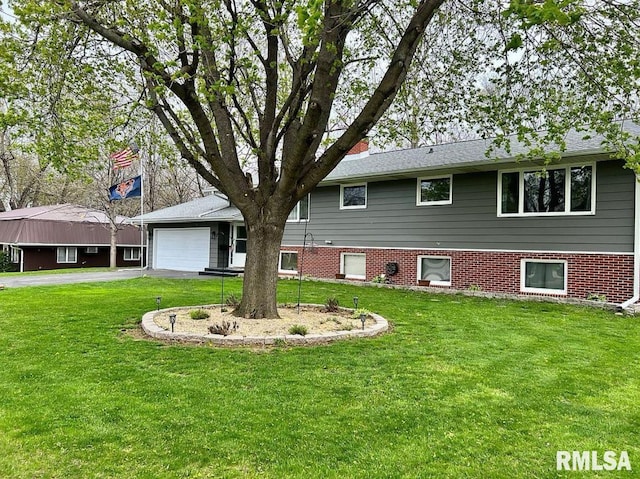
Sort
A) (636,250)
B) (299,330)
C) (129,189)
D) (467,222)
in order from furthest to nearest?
(129,189), (467,222), (636,250), (299,330)

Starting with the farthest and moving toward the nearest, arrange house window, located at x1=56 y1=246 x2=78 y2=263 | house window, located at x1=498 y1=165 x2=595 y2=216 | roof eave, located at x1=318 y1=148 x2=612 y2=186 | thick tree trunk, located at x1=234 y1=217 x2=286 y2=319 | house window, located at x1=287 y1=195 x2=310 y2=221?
house window, located at x1=56 y1=246 x2=78 y2=263
house window, located at x1=287 y1=195 x2=310 y2=221
house window, located at x1=498 y1=165 x2=595 y2=216
roof eave, located at x1=318 y1=148 x2=612 y2=186
thick tree trunk, located at x1=234 y1=217 x2=286 y2=319

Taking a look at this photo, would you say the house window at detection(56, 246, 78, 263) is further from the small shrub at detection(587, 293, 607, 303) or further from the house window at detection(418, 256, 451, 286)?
the small shrub at detection(587, 293, 607, 303)

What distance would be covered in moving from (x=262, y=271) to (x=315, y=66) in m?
3.35

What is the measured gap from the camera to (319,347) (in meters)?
5.70

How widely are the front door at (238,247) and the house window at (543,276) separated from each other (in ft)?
36.0

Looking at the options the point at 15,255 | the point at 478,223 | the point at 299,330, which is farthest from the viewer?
the point at 15,255

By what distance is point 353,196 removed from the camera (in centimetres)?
1455

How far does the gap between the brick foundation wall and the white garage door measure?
5786 millimetres

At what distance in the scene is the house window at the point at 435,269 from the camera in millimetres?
12391

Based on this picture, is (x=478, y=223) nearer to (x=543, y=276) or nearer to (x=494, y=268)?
(x=494, y=268)

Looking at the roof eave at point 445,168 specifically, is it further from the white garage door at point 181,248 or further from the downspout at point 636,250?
the white garage door at point 181,248

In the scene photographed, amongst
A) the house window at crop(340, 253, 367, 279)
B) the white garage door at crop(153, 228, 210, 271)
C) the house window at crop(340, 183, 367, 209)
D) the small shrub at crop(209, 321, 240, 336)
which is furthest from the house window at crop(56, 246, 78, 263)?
the small shrub at crop(209, 321, 240, 336)

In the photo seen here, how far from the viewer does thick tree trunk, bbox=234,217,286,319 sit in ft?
23.1

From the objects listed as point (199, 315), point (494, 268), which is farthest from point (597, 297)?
point (199, 315)
